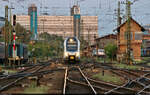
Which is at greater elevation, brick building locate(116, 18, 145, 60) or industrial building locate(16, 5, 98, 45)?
industrial building locate(16, 5, 98, 45)

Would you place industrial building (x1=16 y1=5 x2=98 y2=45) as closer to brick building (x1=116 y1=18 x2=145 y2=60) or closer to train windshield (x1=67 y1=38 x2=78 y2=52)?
brick building (x1=116 y1=18 x2=145 y2=60)

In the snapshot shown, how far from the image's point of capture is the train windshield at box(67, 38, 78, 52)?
28.7m

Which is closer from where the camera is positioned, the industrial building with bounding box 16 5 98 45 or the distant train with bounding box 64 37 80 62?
the distant train with bounding box 64 37 80 62

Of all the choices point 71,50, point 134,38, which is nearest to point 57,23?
point 134,38

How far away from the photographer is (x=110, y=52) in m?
43.4

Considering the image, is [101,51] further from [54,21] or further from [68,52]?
[54,21]

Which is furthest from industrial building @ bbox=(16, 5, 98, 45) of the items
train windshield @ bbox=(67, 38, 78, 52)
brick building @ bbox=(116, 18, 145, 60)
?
train windshield @ bbox=(67, 38, 78, 52)

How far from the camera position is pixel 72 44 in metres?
28.8

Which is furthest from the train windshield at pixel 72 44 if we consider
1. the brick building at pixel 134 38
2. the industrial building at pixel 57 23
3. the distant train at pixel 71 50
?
the industrial building at pixel 57 23

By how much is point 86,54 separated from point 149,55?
59.5 ft

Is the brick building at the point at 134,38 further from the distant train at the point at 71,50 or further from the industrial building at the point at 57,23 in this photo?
the industrial building at the point at 57,23

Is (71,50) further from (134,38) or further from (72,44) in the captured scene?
(134,38)

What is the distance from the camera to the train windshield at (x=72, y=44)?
94.2ft

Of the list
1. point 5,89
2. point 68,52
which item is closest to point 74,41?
point 68,52
